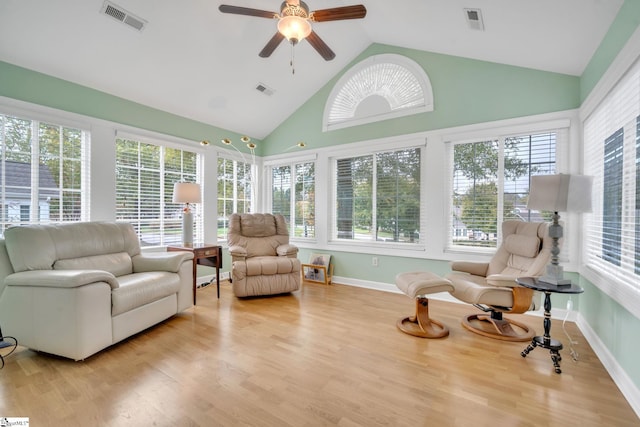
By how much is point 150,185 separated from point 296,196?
2225 millimetres

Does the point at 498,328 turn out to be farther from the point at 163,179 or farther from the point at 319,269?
the point at 163,179

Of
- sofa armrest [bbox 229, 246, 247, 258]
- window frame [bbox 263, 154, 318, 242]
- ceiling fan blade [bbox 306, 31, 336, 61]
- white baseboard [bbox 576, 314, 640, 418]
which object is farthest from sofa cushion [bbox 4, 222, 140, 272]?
white baseboard [bbox 576, 314, 640, 418]

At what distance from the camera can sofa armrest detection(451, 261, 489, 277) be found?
2.99m

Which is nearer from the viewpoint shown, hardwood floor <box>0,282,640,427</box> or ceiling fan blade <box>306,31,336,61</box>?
hardwood floor <box>0,282,640,427</box>

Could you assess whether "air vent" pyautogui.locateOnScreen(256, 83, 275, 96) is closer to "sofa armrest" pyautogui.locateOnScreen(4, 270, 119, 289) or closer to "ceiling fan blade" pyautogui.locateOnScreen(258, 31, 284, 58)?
"ceiling fan blade" pyautogui.locateOnScreen(258, 31, 284, 58)

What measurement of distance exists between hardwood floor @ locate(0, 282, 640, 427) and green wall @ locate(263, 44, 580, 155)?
2.33 m

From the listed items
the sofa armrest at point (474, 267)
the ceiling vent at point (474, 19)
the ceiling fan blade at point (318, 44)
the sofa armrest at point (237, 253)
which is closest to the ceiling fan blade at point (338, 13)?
the ceiling fan blade at point (318, 44)

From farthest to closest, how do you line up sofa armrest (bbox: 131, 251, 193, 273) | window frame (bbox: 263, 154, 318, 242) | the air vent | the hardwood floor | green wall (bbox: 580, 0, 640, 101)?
window frame (bbox: 263, 154, 318, 242)
the air vent
sofa armrest (bbox: 131, 251, 193, 273)
green wall (bbox: 580, 0, 640, 101)
the hardwood floor

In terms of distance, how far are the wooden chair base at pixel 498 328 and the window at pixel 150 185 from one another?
3852 mm

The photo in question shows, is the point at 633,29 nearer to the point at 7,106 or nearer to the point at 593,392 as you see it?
the point at 593,392

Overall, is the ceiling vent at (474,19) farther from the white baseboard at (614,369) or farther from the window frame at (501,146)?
the white baseboard at (614,369)

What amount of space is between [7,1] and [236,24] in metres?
1.83

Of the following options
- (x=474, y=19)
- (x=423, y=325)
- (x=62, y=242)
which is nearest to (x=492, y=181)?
(x=474, y=19)

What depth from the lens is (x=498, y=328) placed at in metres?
2.65
